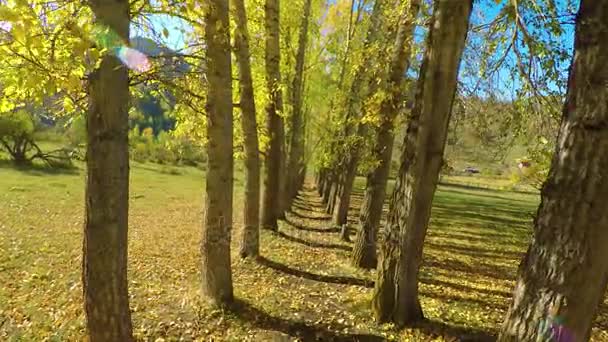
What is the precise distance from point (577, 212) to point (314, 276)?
20.5 feet

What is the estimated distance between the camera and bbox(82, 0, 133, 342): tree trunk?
11.0 feet

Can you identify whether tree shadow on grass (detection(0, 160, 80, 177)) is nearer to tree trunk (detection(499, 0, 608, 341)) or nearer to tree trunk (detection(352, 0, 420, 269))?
tree trunk (detection(352, 0, 420, 269))

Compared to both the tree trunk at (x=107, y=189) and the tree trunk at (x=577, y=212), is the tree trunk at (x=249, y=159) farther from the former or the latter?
the tree trunk at (x=577, y=212)

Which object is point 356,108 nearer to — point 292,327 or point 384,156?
point 384,156

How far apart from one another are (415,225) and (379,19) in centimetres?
759

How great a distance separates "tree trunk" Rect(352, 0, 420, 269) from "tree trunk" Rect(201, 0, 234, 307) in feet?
10.2

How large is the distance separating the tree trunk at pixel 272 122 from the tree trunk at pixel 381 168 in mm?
3234

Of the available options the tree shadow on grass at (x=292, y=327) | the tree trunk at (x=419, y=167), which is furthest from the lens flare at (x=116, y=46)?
the tree shadow on grass at (x=292, y=327)

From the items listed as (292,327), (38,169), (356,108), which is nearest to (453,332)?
(292,327)

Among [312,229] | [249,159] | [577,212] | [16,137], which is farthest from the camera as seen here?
[16,137]

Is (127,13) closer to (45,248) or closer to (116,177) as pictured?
(116,177)

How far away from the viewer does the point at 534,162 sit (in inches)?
190

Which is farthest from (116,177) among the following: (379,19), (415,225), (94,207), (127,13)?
(379,19)

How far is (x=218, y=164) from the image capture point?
19.5ft
